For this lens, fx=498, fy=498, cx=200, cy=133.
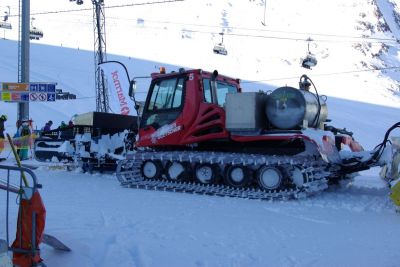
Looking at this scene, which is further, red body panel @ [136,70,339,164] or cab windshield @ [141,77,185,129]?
cab windshield @ [141,77,185,129]

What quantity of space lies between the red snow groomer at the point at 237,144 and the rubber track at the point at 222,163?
0.06 feet

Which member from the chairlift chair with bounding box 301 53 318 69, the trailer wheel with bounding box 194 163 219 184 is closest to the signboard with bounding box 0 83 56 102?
the trailer wheel with bounding box 194 163 219 184

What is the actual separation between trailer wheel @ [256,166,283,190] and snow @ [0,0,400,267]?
1.80 ft

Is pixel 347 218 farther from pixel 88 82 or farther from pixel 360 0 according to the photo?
pixel 360 0

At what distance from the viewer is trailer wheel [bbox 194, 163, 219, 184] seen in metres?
9.59

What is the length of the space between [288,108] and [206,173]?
2.03 meters

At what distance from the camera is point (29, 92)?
16.7 meters

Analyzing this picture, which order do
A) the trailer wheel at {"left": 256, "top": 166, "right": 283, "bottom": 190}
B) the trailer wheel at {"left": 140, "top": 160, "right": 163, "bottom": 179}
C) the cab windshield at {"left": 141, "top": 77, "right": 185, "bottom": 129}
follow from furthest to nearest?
the trailer wheel at {"left": 140, "top": 160, "right": 163, "bottom": 179}
the cab windshield at {"left": 141, "top": 77, "right": 185, "bottom": 129}
the trailer wheel at {"left": 256, "top": 166, "right": 283, "bottom": 190}

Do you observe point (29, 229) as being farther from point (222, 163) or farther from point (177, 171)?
point (177, 171)

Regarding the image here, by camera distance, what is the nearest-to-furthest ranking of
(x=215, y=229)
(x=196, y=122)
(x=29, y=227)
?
1. (x=29, y=227)
2. (x=215, y=229)
3. (x=196, y=122)

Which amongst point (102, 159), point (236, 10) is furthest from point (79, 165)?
point (236, 10)

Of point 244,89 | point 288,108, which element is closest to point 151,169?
point 288,108

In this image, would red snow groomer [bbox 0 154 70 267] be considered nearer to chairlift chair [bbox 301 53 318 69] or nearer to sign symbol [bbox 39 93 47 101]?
sign symbol [bbox 39 93 47 101]

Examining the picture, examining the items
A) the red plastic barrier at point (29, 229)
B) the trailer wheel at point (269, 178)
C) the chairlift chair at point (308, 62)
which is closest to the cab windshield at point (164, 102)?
the trailer wheel at point (269, 178)
